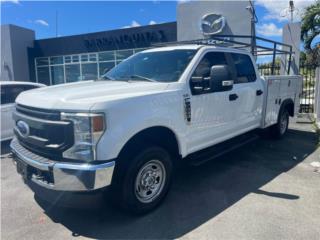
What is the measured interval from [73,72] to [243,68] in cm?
1938

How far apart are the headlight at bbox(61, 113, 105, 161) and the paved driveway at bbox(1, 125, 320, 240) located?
45 centimetres

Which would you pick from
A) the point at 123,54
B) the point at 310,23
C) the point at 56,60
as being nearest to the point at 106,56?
the point at 123,54

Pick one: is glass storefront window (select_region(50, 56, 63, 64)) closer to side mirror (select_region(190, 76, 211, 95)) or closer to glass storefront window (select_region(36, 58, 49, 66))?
glass storefront window (select_region(36, 58, 49, 66))

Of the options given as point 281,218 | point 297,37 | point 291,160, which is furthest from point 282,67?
point 281,218

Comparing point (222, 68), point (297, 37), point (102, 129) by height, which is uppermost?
point (297, 37)

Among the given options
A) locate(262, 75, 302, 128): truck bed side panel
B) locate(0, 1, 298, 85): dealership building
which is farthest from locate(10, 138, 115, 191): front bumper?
locate(0, 1, 298, 85): dealership building

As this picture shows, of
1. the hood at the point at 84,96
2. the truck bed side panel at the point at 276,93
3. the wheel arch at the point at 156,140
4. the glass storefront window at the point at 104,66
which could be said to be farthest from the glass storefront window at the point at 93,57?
the wheel arch at the point at 156,140

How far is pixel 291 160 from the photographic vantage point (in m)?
5.71

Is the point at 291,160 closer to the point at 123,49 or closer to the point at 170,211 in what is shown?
the point at 170,211

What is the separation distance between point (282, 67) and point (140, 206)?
1030cm

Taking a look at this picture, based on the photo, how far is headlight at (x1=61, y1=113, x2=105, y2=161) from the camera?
2.89m

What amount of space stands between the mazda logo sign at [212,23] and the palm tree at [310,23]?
12.5 ft

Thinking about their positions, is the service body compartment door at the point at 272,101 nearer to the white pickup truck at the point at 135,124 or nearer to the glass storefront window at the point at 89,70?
the white pickup truck at the point at 135,124

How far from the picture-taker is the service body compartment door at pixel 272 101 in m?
6.07
